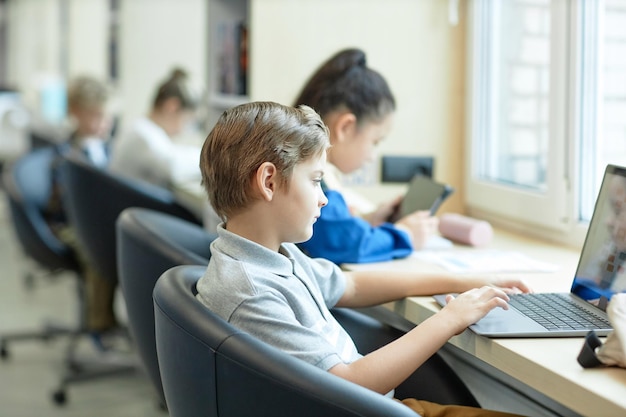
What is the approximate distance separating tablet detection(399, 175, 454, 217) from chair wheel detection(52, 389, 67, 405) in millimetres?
1409

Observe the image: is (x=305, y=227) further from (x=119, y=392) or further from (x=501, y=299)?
(x=119, y=392)

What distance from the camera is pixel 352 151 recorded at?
1899 millimetres

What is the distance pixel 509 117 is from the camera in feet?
7.85

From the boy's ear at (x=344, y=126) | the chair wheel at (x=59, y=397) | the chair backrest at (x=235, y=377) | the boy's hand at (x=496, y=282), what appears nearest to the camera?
the chair backrest at (x=235, y=377)

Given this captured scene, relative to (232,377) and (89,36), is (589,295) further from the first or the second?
(89,36)

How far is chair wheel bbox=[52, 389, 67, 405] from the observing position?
285 centimetres

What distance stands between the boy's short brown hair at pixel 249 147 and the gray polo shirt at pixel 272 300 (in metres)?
0.06

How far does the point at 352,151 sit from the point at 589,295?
2.22 ft

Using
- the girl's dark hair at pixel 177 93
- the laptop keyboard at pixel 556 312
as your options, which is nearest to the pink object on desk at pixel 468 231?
the laptop keyboard at pixel 556 312

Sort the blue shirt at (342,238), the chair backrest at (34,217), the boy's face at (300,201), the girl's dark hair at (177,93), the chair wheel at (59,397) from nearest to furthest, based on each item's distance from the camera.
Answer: the boy's face at (300,201) < the blue shirt at (342,238) < the chair wheel at (59,397) < the chair backrest at (34,217) < the girl's dark hair at (177,93)

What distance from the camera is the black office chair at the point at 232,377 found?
96 cm

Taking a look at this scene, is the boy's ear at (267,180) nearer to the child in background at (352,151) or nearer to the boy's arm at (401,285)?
the boy's arm at (401,285)

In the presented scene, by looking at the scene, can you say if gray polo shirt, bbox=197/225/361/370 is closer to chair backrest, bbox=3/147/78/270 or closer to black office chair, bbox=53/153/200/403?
black office chair, bbox=53/153/200/403

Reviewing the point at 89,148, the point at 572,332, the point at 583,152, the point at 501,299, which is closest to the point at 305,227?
the point at 501,299
